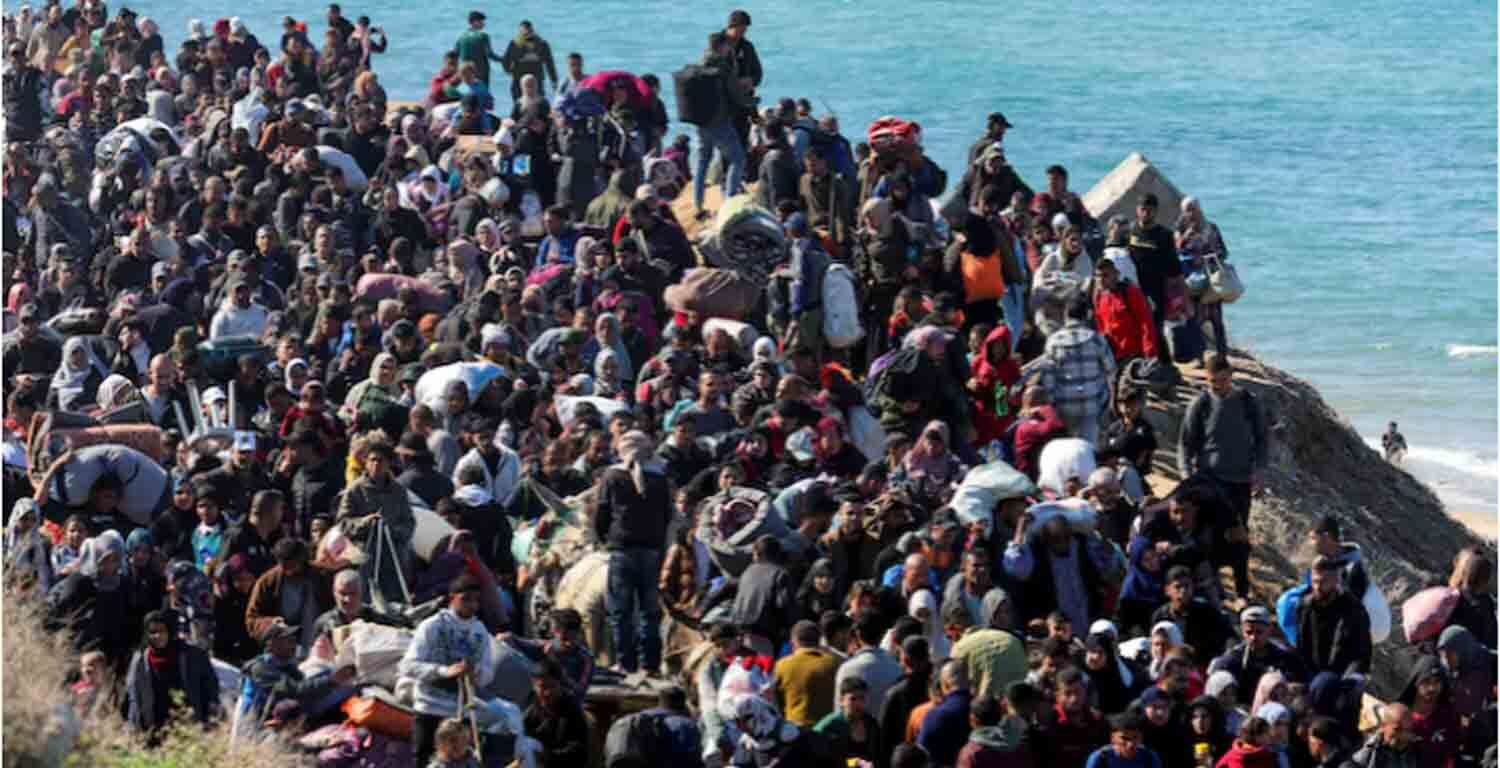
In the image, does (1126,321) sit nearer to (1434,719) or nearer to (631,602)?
(631,602)

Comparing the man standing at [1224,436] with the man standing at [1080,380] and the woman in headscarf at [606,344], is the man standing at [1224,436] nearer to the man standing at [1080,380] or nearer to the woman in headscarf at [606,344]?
the man standing at [1080,380]

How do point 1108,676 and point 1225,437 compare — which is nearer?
point 1108,676

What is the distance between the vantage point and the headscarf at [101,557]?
1661 centimetres

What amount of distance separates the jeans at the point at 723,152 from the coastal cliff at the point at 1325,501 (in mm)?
3961

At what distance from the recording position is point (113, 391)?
2075 centimetres

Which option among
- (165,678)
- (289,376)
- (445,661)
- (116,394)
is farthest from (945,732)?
(116,394)

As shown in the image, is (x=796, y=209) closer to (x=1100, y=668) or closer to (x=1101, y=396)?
(x=1101, y=396)

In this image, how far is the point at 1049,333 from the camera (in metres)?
22.1

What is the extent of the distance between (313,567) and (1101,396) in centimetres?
521

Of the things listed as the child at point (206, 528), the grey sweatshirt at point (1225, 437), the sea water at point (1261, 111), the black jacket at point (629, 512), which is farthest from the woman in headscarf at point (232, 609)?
the sea water at point (1261, 111)

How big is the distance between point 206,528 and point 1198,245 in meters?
8.44

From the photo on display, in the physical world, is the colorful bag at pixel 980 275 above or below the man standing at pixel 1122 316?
above

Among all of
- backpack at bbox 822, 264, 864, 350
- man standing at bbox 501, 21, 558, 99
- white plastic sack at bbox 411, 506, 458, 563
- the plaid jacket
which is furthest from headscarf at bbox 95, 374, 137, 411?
man standing at bbox 501, 21, 558, 99

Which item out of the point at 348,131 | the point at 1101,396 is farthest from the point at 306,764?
the point at 348,131
